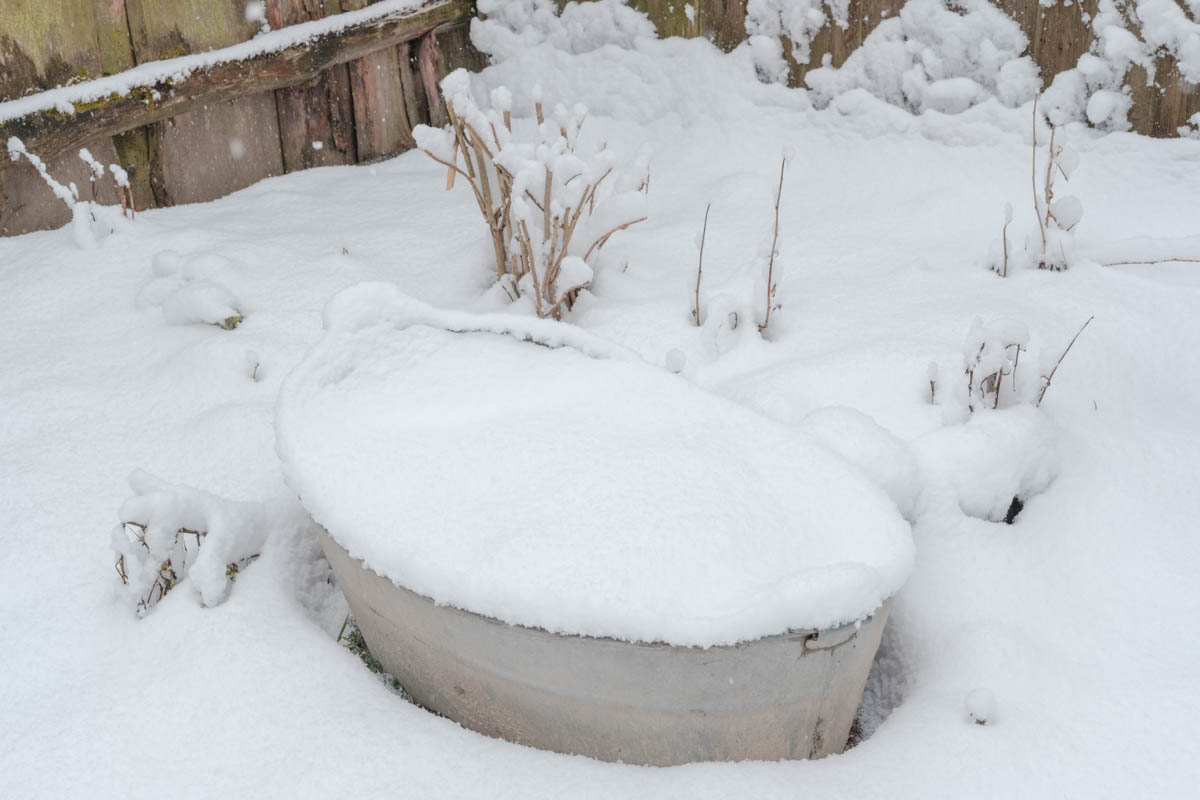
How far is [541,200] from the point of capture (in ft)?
7.36

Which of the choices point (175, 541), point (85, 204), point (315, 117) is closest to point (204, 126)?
point (315, 117)

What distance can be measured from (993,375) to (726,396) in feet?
1.59

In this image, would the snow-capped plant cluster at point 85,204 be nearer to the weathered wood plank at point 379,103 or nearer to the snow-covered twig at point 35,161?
the snow-covered twig at point 35,161

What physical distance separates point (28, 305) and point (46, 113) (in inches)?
19.5

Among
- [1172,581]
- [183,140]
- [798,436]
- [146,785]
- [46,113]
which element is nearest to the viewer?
[146,785]

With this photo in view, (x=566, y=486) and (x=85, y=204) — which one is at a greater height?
(x=85, y=204)

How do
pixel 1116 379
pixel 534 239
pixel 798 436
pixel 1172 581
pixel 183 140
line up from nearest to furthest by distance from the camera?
pixel 798 436 → pixel 1172 581 → pixel 1116 379 → pixel 534 239 → pixel 183 140

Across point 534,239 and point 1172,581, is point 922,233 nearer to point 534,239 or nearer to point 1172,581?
point 534,239

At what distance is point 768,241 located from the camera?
2.11 m

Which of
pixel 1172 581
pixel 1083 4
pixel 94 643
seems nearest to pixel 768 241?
pixel 1172 581

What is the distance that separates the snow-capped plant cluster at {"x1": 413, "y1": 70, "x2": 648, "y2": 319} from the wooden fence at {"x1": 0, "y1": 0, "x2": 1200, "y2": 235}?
2.82ft

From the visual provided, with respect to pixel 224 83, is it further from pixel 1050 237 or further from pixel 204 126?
pixel 1050 237

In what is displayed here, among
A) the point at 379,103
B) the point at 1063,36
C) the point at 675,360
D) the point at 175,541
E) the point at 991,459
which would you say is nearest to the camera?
the point at 175,541

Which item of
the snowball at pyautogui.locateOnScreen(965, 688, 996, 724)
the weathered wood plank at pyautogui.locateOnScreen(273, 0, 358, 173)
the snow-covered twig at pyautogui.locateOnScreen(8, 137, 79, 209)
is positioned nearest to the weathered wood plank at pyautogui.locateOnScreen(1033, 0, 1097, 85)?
the snowball at pyautogui.locateOnScreen(965, 688, 996, 724)
